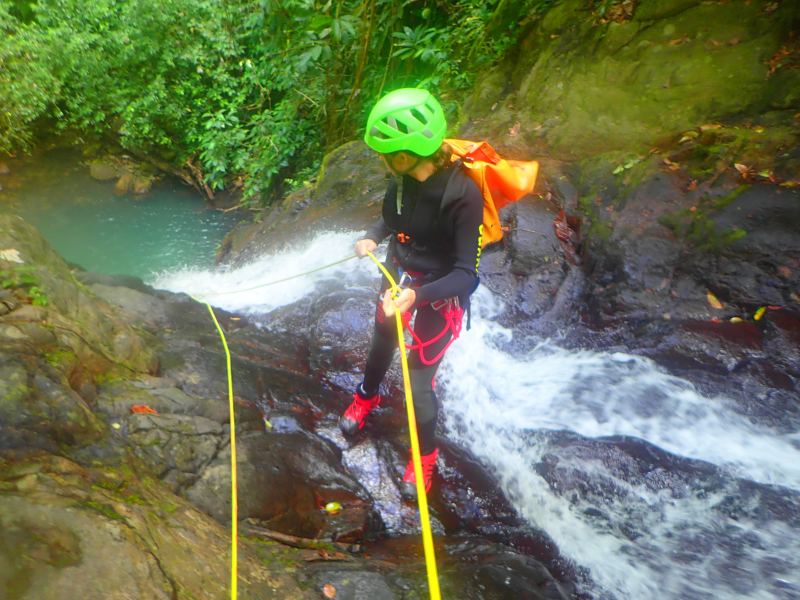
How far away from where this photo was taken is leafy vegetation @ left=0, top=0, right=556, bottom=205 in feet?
21.5

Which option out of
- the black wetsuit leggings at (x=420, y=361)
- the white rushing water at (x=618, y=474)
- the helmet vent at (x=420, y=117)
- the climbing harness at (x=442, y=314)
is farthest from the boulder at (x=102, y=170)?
the helmet vent at (x=420, y=117)

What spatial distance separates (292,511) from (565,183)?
4.24 metres

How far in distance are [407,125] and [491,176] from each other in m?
0.53

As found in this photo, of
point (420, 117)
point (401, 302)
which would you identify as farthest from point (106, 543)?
point (420, 117)

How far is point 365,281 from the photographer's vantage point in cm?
451

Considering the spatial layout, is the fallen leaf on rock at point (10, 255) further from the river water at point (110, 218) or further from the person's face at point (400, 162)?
the river water at point (110, 218)

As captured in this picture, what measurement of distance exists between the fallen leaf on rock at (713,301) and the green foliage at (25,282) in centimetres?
471

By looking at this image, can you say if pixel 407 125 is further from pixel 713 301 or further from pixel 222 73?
pixel 222 73

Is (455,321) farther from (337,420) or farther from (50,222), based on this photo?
(50,222)

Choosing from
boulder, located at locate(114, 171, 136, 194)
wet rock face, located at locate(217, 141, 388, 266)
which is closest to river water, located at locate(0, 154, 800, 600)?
wet rock face, located at locate(217, 141, 388, 266)

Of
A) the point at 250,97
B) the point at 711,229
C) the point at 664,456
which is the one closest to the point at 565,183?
the point at 711,229

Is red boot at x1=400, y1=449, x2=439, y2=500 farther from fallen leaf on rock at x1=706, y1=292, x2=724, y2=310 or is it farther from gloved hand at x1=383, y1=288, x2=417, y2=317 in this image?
fallen leaf on rock at x1=706, y1=292, x2=724, y2=310

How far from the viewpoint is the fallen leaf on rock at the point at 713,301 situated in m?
3.66

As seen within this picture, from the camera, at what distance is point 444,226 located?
2.00m
